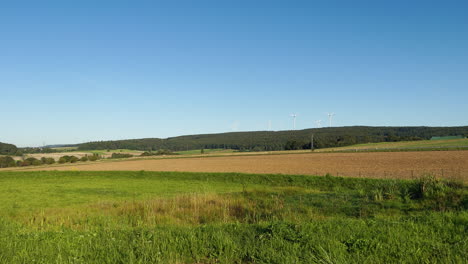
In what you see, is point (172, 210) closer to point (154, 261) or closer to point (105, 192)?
point (154, 261)

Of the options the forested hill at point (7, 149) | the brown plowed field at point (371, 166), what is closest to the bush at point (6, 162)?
the forested hill at point (7, 149)

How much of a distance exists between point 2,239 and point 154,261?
439 centimetres

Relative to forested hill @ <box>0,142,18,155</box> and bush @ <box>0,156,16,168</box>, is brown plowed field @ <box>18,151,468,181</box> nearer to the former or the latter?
bush @ <box>0,156,16,168</box>

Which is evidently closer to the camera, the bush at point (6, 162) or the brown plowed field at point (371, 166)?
the brown plowed field at point (371, 166)

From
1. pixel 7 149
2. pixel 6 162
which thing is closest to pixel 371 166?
pixel 6 162

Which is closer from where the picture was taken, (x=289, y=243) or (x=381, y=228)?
(x=289, y=243)

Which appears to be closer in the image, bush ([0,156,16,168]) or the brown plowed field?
the brown plowed field

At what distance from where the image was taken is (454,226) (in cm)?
831

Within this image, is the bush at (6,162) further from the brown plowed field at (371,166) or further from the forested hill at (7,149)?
the brown plowed field at (371,166)

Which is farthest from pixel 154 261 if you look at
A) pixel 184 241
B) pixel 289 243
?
pixel 289 243

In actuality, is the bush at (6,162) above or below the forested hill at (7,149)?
below

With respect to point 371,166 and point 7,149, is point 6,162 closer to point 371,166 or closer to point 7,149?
point 7,149

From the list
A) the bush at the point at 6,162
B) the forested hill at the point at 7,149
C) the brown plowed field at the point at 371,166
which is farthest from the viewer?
the forested hill at the point at 7,149

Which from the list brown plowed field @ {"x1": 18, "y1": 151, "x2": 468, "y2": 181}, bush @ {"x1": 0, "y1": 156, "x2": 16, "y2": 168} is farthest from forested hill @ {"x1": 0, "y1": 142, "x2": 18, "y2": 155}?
brown plowed field @ {"x1": 18, "y1": 151, "x2": 468, "y2": 181}
